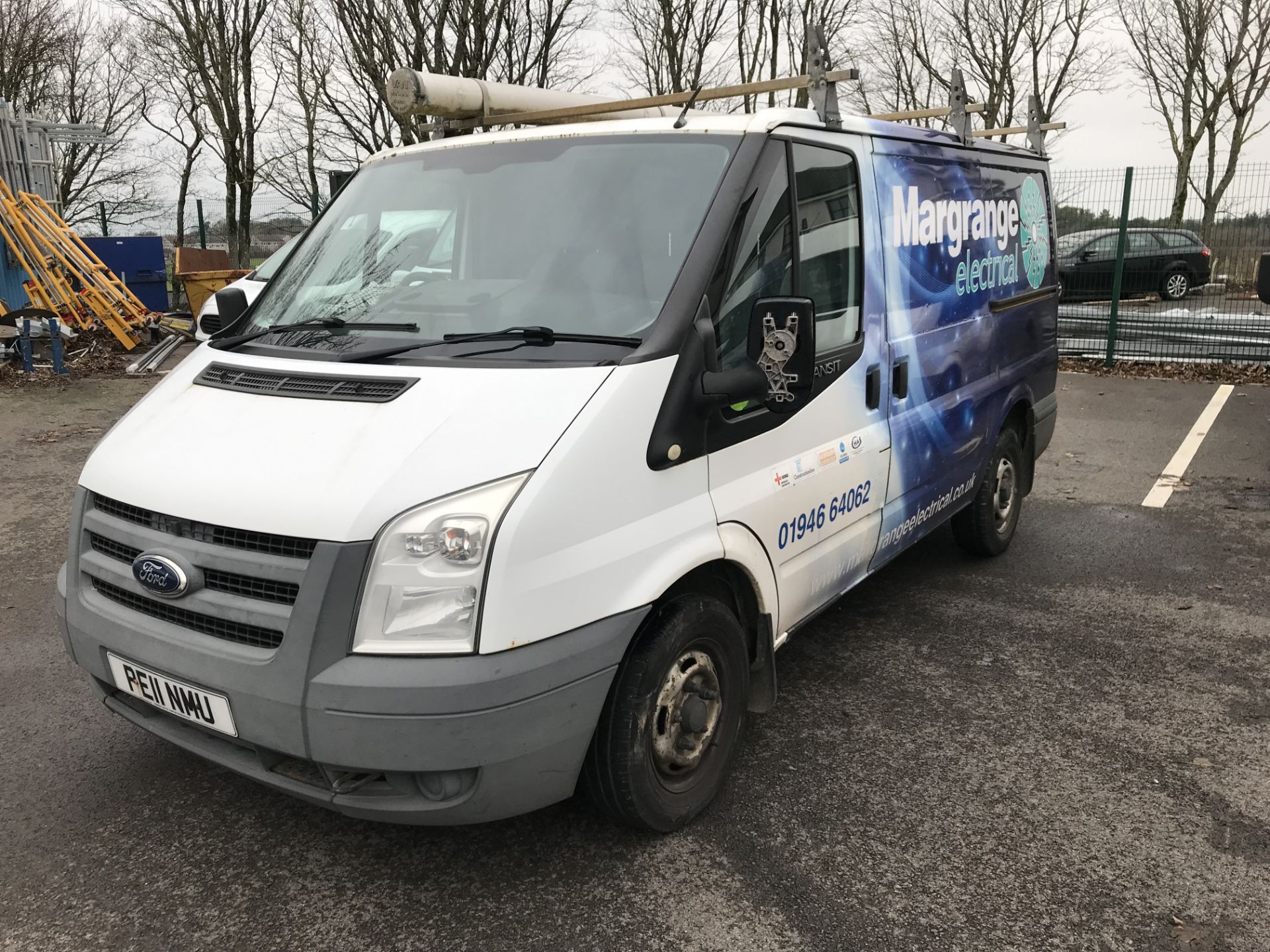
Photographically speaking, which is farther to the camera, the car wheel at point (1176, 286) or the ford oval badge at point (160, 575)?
the car wheel at point (1176, 286)

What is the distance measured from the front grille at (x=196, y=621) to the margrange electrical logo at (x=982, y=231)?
2680mm

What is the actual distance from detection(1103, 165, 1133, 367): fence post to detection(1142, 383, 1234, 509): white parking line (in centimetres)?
176

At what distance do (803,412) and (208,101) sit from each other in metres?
22.4

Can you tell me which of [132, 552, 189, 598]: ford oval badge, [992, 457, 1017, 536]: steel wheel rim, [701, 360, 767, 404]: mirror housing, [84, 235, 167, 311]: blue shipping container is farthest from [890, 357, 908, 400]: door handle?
[84, 235, 167, 311]: blue shipping container

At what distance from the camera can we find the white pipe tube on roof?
12.6 ft

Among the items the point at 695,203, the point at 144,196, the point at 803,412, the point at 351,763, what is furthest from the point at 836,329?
the point at 144,196

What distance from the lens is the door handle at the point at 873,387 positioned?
144 inches

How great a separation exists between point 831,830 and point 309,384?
2.02 metres

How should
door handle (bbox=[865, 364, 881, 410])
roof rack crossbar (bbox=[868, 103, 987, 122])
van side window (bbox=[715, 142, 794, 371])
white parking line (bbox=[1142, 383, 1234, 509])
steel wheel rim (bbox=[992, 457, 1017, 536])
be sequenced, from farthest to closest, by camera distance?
white parking line (bbox=[1142, 383, 1234, 509]), steel wheel rim (bbox=[992, 457, 1017, 536]), roof rack crossbar (bbox=[868, 103, 987, 122]), door handle (bbox=[865, 364, 881, 410]), van side window (bbox=[715, 142, 794, 371])

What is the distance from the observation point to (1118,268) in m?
12.1

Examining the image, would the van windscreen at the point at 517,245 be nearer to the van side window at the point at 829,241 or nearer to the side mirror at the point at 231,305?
the side mirror at the point at 231,305

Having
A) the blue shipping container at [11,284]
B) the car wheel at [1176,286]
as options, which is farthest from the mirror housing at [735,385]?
the blue shipping container at [11,284]

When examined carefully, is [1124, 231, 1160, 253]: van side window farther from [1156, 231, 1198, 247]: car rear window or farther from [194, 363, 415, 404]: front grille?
[194, 363, 415, 404]: front grille

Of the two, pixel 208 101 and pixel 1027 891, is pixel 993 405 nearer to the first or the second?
pixel 1027 891
